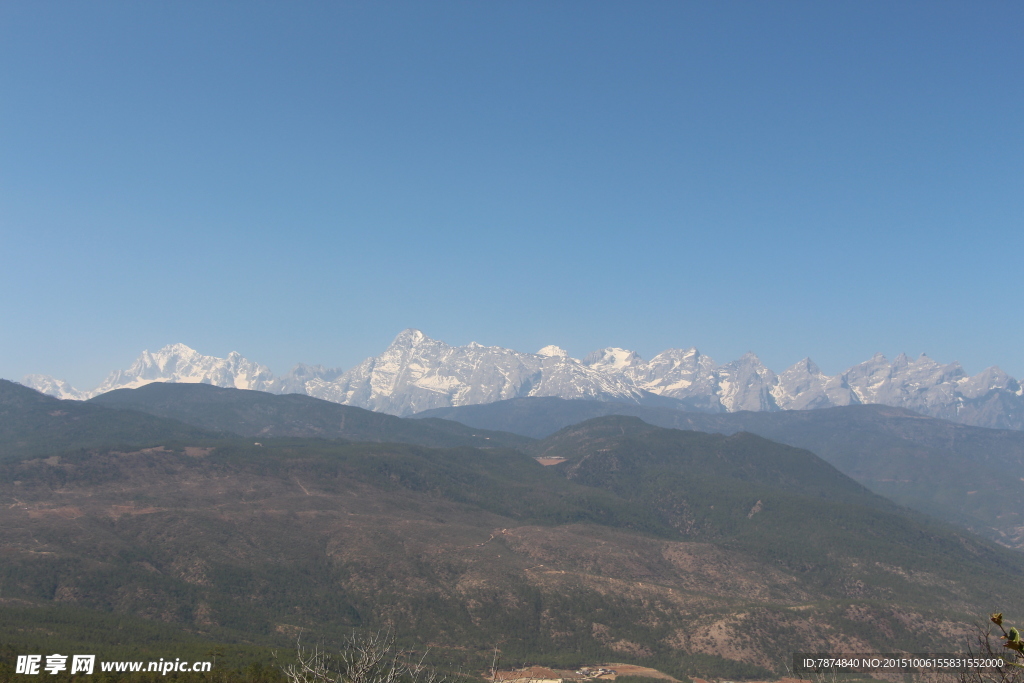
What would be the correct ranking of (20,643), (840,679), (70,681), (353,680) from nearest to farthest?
1. (353,680)
2. (70,681)
3. (20,643)
4. (840,679)

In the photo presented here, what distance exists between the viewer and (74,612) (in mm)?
199000

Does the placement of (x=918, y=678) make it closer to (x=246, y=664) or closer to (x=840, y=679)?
(x=840, y=679)

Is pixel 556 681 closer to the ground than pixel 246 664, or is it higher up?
closer to the ground

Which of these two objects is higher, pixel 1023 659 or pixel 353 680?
pixel 1023 659

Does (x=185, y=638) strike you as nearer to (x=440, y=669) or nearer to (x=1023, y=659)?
(x=440, y=669)

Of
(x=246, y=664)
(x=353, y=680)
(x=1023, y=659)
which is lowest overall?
(x=246, y=664)

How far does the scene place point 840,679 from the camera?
196625 mm

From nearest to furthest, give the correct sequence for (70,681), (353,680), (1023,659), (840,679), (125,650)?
(1023,659) < (353,680) < (70,681) < (125,650) < (840,679)

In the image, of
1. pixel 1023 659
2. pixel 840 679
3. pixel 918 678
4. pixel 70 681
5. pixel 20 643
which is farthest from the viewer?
pixel 840 679

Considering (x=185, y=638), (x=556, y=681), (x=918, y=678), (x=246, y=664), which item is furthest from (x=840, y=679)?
(x=185, y=638)

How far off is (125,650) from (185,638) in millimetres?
29641

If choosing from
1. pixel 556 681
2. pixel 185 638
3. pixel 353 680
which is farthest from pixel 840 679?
pixel 353 680

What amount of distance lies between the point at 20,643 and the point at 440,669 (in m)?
91.4

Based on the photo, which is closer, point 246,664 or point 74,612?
point 246,664
